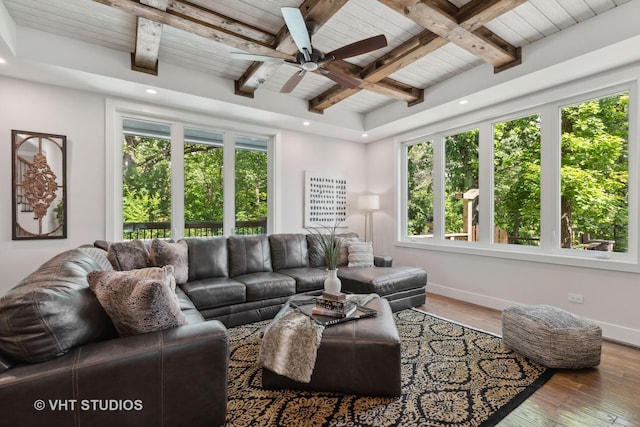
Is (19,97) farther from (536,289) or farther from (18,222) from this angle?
(536,289)

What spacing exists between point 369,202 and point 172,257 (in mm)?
3407

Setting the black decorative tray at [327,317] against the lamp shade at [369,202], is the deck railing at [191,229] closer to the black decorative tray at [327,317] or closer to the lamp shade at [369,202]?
the lamp shade at [369,202]

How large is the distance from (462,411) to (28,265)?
13.9 ft

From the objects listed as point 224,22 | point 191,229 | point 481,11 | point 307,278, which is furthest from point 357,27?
point 191,229

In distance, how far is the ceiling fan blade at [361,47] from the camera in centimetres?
229

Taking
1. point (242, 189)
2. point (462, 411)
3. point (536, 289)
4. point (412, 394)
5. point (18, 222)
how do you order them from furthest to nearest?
1. point (242, 189)
2. point (536, 289)
3. point (18, 222)
4. point (412, 394)
5. point (462, 411)

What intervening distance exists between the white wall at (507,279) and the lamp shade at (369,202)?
0.67 feet

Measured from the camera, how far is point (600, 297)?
121 inches

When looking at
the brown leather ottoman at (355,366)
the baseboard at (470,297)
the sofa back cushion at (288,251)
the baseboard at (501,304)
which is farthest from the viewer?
the sofa back cushion at (288,251)

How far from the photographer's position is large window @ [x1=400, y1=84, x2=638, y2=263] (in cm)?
311

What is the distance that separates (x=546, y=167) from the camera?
3535 millimetres

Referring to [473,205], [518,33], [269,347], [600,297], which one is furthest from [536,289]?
[269,347]

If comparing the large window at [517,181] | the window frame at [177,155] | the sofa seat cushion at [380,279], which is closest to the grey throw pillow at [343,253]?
the sofa seat cushion at [380,279]

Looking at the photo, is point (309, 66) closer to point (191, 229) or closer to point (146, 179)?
point (146, 179)
